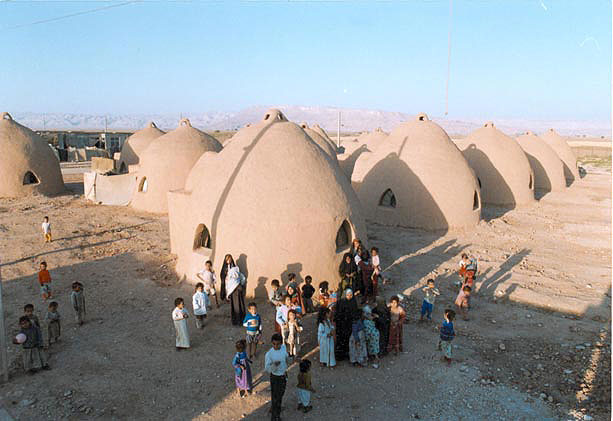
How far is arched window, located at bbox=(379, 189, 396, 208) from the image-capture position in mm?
16016

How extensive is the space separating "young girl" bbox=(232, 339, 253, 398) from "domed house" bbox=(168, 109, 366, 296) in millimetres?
2882

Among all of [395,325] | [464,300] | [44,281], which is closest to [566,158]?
[464,300]

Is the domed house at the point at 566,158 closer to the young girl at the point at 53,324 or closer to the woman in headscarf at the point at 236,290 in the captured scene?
the woman in headscarf at the point at 236,290

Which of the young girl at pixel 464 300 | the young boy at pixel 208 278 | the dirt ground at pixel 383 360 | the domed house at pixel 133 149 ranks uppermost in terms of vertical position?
the domed house at pixel 133 149

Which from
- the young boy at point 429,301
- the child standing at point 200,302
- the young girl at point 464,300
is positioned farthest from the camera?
the young girl at point 464,300

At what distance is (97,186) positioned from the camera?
20016 mm

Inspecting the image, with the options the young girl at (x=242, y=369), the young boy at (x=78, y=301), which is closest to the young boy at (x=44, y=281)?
the young boy at (x=78, y=301)

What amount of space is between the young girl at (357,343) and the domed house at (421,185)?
935 cm

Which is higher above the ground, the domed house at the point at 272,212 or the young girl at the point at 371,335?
the domed house at the point at 272,212

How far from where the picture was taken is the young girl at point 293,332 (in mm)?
6598

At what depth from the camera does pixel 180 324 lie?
6984 millimetres

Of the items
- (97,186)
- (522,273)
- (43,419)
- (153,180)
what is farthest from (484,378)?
(97,186)

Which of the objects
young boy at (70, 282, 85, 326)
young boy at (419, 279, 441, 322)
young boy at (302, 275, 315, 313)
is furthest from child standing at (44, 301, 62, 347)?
young boy at (419, 279, 441, 322)

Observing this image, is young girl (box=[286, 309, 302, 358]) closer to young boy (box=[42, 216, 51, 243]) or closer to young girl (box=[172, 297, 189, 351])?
young girl (box=[172, 297, 189, 351])
